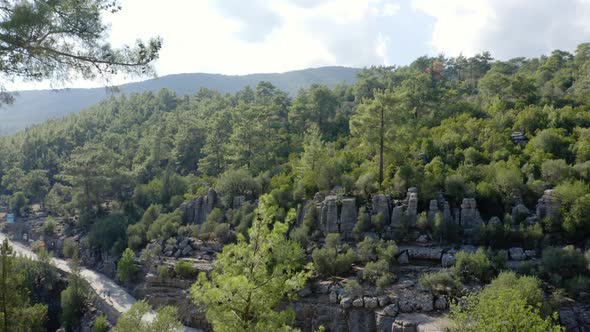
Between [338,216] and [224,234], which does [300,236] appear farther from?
[224,234]

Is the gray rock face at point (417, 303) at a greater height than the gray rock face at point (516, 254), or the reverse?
the gray rock face at point (516, 254)

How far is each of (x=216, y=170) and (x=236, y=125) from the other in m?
4.62

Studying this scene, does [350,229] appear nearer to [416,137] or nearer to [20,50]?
[416,137]

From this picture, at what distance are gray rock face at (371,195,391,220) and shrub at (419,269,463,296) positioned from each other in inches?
210

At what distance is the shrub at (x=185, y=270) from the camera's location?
A: 26.6 meters

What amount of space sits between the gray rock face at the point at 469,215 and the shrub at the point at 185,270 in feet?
51.0

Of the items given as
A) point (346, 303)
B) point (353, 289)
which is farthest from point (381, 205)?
point (346, 303)

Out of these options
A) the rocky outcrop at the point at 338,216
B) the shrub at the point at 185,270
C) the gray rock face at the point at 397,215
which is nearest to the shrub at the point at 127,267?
the shrub at the point at 185,270

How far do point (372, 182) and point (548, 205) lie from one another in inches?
371

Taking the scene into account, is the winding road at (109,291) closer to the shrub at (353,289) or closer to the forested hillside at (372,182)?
the forested hillside at (372,182)

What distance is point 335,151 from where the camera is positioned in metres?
35.2

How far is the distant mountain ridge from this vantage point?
5842 inches

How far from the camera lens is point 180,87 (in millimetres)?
164500

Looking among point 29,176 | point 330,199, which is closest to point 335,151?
point 330,199
